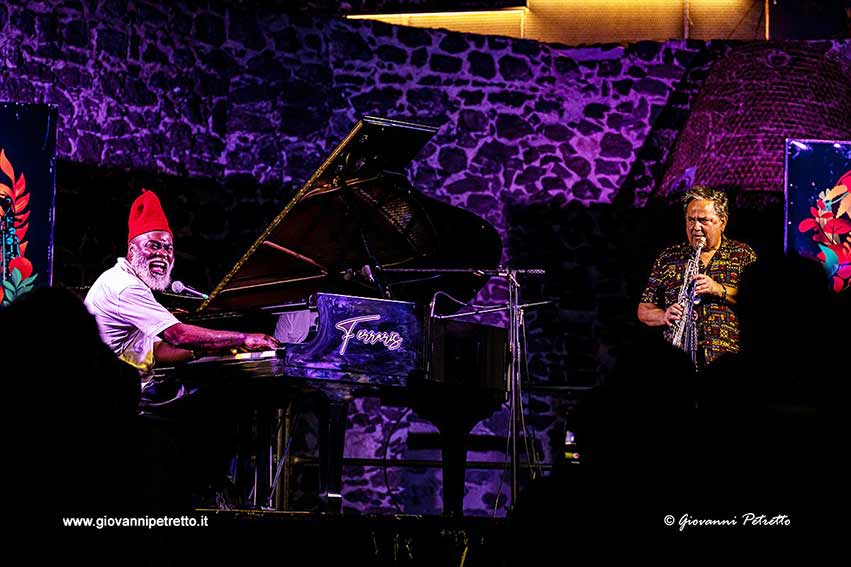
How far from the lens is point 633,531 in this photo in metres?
2.07

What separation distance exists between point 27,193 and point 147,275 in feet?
4.26

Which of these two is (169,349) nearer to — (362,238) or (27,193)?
(362,238)

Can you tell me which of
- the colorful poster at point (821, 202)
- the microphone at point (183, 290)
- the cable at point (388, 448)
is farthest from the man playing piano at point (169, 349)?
the colorful poster at point (821, 202)

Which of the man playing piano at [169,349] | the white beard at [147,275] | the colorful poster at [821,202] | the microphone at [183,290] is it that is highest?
the colorful poster at [821,202]

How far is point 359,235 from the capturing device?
17.4 ft

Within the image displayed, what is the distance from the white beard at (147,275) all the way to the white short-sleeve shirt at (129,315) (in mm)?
150

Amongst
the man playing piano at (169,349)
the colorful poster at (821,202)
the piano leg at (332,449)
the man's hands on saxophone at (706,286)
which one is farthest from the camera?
the colorful poster at (821,202)

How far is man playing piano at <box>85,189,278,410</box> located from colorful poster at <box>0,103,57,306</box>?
1.01 metres

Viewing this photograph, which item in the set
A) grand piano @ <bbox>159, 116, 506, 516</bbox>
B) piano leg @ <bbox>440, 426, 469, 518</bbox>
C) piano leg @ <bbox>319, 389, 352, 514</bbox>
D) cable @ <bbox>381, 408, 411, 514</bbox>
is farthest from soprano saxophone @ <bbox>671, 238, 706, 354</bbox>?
cable @ <bbox>381, 408, 411, 514</bbox>

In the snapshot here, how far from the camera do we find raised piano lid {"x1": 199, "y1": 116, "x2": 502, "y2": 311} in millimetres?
4934

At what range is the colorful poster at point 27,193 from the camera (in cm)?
604

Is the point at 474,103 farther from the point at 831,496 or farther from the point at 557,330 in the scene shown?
the point at 831,496
